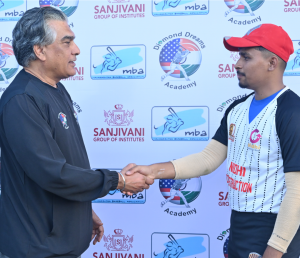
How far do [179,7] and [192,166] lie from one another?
1211 mm

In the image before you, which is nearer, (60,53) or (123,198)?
(60,53)

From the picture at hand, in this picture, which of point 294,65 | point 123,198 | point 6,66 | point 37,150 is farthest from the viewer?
point 6,66

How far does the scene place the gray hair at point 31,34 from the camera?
A: 5.42 feet

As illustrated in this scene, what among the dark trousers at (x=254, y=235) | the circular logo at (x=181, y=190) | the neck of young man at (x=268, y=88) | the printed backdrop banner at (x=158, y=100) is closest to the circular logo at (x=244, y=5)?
the printed backdrop banner at (x=158, y=100)

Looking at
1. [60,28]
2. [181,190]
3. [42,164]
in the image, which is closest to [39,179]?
[42,164]

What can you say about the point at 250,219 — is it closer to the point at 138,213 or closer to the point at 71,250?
the point at 71,250

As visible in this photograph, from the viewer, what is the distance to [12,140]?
1449 mm

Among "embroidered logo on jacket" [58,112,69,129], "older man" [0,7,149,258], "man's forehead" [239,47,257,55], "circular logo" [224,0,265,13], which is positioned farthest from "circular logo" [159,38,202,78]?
"embroidered logo on jacket" [58,112,69,129]

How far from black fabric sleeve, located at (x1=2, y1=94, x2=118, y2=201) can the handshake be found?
1.02 feet

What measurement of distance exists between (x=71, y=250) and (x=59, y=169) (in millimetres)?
412

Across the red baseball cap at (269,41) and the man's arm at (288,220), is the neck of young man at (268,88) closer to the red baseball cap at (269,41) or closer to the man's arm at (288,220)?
the red baseball cap at (269,41)

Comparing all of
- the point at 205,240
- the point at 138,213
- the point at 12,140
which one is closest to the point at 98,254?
the point at 138,213

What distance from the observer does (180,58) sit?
2586 millimetres

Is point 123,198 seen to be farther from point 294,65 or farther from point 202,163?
point 294,65
